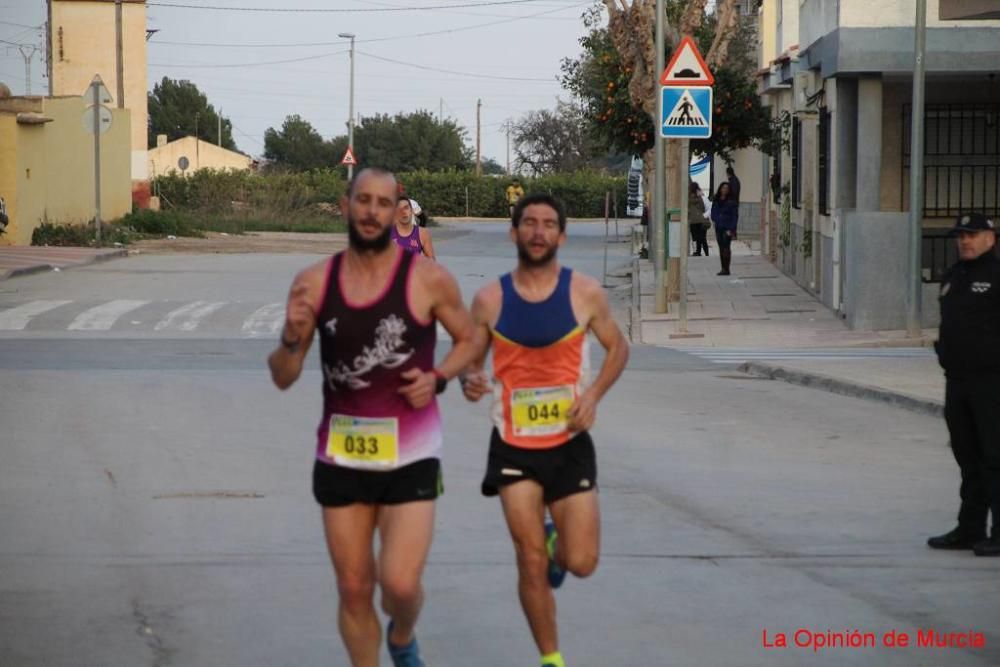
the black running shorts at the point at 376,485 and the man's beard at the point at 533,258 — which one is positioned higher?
the man's beard at the point at 533,258

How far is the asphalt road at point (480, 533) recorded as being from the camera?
7.13 m

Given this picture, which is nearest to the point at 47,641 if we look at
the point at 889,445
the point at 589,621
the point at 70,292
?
the point at 589,621

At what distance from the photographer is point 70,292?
27328mm

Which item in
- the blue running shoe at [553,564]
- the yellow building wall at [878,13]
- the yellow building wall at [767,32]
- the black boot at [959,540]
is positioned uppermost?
the yellow building wall at [767,32]

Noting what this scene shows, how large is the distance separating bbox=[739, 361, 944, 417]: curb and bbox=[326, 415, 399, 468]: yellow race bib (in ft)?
31.2

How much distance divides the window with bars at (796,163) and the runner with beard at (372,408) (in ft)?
86.6

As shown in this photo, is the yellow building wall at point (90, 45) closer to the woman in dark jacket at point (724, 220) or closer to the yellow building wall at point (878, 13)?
the woman in dark jacket at point (724, 220)

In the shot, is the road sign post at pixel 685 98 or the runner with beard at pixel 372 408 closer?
the runner with beard at pixel 372 408

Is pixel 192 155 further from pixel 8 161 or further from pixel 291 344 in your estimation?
pixel 291 344

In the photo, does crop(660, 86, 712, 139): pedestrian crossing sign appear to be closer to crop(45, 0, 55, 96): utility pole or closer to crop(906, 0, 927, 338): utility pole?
crop(906, 0, 927, 338): utility pole

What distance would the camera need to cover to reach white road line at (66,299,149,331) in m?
22.3

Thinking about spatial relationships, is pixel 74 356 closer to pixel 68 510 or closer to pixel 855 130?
pixel 68 510

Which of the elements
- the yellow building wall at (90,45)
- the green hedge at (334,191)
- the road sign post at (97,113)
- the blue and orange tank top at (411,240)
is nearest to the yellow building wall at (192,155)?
the green hedge at (334,191)

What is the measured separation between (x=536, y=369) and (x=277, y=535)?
129 inches
